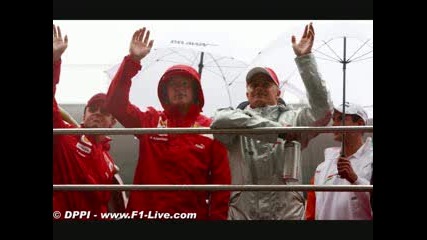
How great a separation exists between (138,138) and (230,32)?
1.04 meters

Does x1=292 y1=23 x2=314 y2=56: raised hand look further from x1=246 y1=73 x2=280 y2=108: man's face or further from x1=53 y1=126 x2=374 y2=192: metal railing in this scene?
x1=53 y1=126 x2=374 y2=192: metal railing

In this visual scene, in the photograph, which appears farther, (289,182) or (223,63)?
(223,63)

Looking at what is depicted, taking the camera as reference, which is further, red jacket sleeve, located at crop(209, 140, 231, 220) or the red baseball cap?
the red baseball cap

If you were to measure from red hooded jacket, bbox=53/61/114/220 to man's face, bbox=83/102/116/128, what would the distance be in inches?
4.3

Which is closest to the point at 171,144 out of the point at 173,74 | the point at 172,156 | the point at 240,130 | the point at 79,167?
the point at 172,156

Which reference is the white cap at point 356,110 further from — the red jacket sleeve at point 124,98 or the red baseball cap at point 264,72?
the red jacket sleeve at point 124,98

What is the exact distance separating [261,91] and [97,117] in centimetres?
124

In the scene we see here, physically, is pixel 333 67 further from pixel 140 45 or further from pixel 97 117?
pixel 97 117

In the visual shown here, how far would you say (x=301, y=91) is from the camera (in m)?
5.78

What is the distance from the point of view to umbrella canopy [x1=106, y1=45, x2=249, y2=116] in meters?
5.87

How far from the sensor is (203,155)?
5.77 m

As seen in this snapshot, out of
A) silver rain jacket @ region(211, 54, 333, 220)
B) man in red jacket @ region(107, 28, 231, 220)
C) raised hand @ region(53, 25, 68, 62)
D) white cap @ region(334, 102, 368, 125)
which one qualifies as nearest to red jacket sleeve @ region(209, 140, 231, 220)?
man in red jacket @ region(107, 28, 231, 220)
